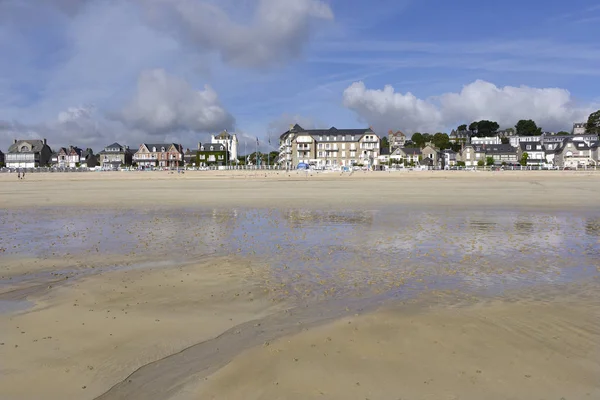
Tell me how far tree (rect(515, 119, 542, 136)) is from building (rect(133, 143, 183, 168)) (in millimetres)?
137349

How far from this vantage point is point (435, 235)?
1358cm

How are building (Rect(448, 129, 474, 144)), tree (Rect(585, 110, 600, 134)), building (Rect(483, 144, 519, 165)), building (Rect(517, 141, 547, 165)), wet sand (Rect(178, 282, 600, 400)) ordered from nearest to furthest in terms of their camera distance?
wet sand (Rect(178, 282, 600, 400)) → building (Rect(483, 144, 519, 165)) → building (Rect(517, 141, 547, 165)) → tree (Rect(585, 110, 600, 134)) → building (Rect(448, 129, 474, 144))

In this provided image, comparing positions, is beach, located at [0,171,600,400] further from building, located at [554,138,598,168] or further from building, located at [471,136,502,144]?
building, located at [471,136,502,144]

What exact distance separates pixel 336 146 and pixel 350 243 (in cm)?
10497

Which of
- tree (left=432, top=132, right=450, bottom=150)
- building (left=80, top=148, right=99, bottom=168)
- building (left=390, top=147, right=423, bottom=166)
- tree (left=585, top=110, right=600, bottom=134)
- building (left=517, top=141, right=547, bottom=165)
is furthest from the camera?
tree (left=432, top=132, right=450, bottom=150)

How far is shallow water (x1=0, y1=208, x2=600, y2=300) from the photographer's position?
8.56 m

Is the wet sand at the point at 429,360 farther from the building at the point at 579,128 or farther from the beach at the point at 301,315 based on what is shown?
the building at the point at 579,128

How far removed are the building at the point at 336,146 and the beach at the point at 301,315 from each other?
10176 cm

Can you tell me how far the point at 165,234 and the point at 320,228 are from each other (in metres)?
5.13

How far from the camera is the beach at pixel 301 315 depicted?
4.46 m

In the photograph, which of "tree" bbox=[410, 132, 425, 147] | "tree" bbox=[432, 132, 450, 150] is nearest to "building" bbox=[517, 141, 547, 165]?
"tree" bbox=[432, 132, 450, 150]

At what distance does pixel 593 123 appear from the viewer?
5974 inches

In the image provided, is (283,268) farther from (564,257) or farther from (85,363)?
(564,257)

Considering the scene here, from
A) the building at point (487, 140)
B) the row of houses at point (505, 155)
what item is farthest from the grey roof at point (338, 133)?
the building at point (487, 140)
